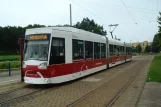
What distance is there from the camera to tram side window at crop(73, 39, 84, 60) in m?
16.0

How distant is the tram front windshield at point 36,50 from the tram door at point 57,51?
0.35 m

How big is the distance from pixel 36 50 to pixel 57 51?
109 cm

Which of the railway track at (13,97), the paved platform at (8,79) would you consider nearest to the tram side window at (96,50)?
the paved platform at (8,79)

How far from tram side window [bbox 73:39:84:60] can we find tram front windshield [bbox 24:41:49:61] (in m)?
2.75

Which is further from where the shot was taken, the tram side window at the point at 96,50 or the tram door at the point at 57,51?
the tram side window at the point at 96,50

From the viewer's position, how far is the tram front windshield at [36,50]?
13385 millimetres

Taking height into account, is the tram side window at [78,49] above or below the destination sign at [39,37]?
below

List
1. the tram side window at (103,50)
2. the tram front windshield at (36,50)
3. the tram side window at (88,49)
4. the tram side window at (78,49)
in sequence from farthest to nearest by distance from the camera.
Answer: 1. the tram side window at (103,50)
2. the tram side window at (88,49)
3. the tram side window at (78,49)
4. the tram front windshield at (36,50)

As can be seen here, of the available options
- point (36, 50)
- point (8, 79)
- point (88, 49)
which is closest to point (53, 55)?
point (36, 50)

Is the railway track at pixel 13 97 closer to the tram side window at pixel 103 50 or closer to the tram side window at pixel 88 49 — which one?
the tram side window at pixel 88 49

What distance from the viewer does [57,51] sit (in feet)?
45.6

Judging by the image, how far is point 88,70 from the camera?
18828mm

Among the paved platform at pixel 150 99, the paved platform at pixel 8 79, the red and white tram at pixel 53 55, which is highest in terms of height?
the red and white tram at pixel 53 55

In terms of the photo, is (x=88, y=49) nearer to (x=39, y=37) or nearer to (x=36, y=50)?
(x=39, y=37)
